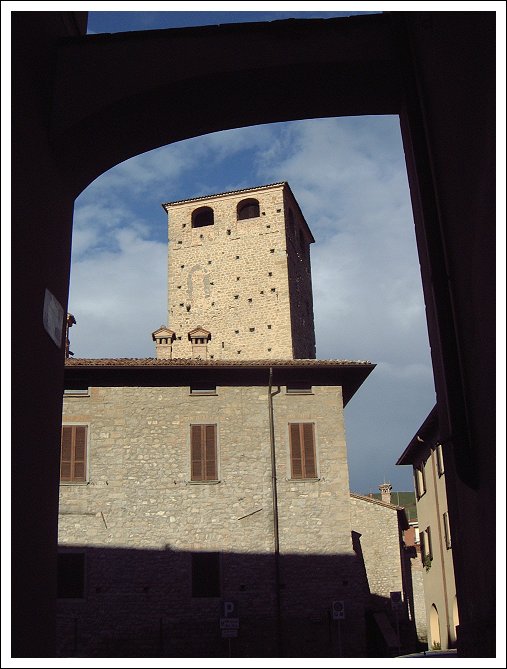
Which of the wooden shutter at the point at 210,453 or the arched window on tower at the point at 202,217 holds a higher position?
the arched window on tower at the point at 202,217

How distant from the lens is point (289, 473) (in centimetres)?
1633

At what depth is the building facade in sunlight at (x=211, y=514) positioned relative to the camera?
14969 millimetres

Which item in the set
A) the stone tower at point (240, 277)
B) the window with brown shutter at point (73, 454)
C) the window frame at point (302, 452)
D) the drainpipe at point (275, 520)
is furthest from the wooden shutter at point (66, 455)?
the stone tower at point (240, 277)

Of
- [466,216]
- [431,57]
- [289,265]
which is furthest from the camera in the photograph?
[289,265]

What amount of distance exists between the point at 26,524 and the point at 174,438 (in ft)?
40.0

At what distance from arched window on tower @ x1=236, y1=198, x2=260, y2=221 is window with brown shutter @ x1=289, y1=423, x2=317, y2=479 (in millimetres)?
17112

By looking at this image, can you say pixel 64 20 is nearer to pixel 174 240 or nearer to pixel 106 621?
pixel 106 621

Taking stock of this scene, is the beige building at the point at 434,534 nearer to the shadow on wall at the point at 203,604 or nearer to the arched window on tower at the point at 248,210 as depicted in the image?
the shadow on wall at the point at 203,604

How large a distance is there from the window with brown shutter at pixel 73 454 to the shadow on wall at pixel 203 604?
155 centimetres

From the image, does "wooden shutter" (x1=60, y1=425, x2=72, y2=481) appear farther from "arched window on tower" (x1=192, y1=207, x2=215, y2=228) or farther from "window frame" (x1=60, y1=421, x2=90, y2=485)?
"arched window on tower" (x1=192, y1=207, x2=215, y2=228)

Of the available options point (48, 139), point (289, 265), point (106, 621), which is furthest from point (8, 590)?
point (289, 265)

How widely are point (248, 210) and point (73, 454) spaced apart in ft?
61.5

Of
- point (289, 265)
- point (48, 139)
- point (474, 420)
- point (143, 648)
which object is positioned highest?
point (289, 265)

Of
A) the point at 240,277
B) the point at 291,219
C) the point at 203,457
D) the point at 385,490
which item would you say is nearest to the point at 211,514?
the point at 203,457
